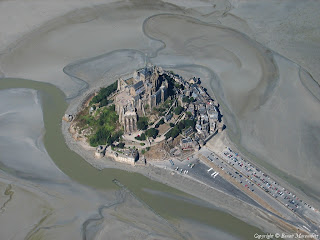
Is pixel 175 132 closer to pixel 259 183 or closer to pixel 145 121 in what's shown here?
pixel 145 121

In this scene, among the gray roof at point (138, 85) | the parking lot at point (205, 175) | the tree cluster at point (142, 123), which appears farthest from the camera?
the gray roof at point (138, 85)

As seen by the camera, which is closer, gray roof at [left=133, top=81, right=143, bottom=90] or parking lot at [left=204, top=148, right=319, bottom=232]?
parking lot at [left=204, top=148, right=319, bottom=232]

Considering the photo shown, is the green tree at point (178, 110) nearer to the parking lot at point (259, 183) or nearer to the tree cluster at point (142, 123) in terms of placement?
the tree cluster at point (142, 123)

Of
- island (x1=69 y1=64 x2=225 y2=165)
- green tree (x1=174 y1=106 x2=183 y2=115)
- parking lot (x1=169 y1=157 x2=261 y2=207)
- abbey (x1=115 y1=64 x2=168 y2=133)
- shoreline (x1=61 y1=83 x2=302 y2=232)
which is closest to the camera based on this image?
shoreline (x1=61 y1=83 x2=302 y2=232)

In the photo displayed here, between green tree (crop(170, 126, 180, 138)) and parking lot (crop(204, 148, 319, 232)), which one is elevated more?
green tree (crop(170, 126, 180, 138))

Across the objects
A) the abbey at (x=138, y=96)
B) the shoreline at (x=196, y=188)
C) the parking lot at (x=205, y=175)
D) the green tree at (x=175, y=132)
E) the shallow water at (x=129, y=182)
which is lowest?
the shallow water at (x=129, y=182)

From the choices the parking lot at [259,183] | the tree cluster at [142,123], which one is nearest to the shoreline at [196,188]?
the parking lot at [259,183]

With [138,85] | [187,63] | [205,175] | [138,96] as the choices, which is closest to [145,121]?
[138,96]

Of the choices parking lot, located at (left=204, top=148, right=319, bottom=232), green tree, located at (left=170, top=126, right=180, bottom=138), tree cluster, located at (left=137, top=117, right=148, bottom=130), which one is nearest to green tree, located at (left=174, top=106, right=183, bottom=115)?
green tree, located at (left=170, top=126, right=180, bottom=138)

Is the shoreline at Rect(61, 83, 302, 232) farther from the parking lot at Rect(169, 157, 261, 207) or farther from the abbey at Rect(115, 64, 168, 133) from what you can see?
the abbey at Rect(115, 64, 168, 133)
